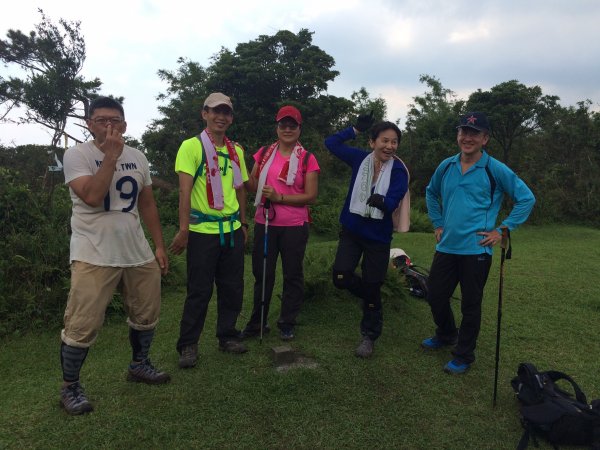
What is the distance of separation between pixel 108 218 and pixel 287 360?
1.91 m

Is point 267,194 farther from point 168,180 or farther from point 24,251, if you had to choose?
point 168,180

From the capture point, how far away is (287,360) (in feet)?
12.9

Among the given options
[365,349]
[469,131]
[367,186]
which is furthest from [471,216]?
[365,349]

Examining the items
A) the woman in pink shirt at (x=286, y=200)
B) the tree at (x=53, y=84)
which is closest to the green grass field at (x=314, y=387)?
the woman in pink shirt at (x=286, y=200)

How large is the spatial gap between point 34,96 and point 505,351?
13.1 m

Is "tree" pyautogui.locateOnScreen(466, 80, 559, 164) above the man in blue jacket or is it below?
above

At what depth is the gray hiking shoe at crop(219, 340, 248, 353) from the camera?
4098mm

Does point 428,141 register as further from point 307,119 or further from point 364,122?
point 364,122

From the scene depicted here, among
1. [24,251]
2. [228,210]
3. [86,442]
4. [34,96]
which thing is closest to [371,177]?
[228,210]

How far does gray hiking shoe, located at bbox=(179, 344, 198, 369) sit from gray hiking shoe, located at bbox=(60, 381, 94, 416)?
82 centimetres

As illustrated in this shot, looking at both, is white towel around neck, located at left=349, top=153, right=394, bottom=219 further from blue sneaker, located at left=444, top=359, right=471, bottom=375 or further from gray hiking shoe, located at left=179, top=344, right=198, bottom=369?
gray hiking shoe, located at left=179, top=344, right=198, bottom=369

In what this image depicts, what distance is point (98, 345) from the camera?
4828mm

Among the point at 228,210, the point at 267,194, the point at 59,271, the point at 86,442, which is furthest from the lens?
the point at 59,271

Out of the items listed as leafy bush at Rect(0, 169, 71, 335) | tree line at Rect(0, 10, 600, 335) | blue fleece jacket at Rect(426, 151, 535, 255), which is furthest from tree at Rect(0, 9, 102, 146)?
blue fleece jacket at Rect(426, 151, 535, 255)
